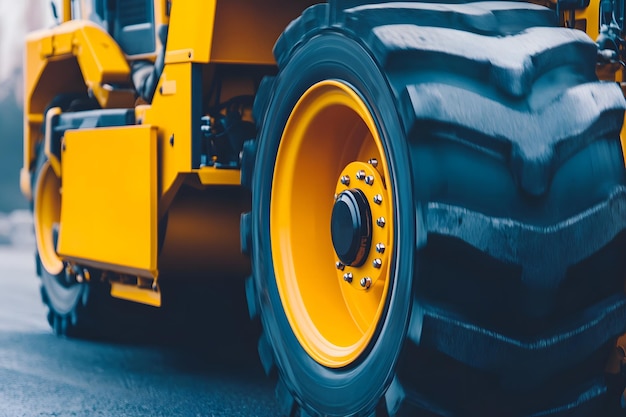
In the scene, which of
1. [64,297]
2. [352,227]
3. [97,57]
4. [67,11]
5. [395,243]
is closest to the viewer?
[395,243]

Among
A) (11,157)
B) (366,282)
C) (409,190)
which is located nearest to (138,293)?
(366,282)

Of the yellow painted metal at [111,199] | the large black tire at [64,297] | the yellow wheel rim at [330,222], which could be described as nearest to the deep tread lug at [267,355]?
the yellow wheel rim at [330,222]

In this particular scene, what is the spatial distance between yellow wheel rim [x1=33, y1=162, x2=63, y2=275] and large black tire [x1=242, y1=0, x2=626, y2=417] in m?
3.83

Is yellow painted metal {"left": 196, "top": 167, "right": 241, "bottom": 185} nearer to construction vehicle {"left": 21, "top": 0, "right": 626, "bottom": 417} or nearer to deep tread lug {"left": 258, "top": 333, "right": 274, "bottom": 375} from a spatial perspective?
construction vehicle {"left": 21, "top": 0, "right": 626, "bottom": 417}

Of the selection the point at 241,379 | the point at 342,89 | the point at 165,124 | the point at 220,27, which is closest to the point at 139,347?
the point at 241,379

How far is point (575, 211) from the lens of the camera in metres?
2.93

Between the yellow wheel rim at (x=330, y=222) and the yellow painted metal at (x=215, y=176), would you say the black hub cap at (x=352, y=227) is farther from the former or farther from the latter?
the yellow painted metal at (x=215, y=176)

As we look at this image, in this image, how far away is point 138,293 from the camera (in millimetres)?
5129

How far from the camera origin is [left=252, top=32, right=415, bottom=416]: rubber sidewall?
3102 millimetres

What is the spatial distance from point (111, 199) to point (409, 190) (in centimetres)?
224

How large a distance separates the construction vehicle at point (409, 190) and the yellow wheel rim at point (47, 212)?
198 cm

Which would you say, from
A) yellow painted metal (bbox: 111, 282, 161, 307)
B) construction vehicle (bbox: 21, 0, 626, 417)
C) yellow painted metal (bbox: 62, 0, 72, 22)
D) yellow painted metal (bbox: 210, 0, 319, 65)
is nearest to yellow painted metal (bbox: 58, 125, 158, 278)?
construction vehicle (bbox: 21, 0, 626, 417)

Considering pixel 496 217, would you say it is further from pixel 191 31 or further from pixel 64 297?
pixel 64 297

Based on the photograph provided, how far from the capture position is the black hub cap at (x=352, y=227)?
3465 mm
